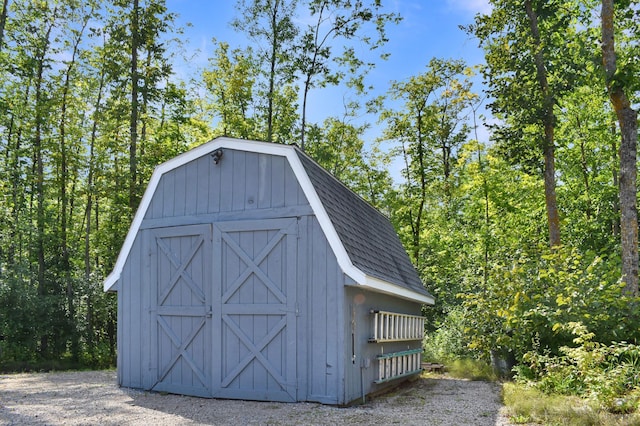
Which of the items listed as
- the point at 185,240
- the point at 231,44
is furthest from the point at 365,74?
the point at 185,240

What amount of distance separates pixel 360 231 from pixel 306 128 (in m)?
14.2

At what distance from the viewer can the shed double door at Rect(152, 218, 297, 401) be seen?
7504mm

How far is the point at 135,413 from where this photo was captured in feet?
22.2

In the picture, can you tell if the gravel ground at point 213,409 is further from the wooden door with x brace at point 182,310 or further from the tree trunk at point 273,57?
the tree trunk at point 273,57

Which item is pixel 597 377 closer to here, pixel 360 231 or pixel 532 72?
pixel 360 231

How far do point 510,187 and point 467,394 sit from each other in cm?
1173

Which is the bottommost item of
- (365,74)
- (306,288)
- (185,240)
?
(306,288)

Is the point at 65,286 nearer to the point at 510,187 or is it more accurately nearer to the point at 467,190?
the point at 467,190

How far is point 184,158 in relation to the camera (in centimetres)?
866

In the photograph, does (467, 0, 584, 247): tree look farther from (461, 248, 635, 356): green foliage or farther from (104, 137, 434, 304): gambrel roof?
(104, 137, 434, 304): gambrel roof

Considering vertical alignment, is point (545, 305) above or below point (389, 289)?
below

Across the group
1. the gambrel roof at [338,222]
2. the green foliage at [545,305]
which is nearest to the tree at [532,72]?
the green foliage at [545,305]

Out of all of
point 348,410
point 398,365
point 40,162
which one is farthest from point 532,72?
point 40,162

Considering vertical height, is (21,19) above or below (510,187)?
above
